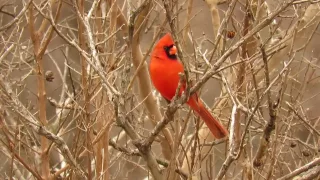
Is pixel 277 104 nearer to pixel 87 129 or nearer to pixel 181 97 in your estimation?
pixel 181 97

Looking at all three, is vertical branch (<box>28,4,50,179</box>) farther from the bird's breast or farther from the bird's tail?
the bird's tail

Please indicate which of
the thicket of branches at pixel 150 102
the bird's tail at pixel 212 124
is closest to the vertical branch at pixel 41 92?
the thicket of branches at pixel 150 102

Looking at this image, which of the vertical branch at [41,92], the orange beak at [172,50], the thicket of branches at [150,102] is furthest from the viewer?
the vertical branch at [41,92]

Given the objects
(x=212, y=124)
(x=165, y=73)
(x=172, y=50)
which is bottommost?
(x=212, y=124)

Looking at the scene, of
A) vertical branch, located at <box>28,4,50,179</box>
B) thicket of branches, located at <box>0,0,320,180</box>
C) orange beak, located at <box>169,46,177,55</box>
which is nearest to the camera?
thicket of branches, located at <box>0,0,320,180</box>

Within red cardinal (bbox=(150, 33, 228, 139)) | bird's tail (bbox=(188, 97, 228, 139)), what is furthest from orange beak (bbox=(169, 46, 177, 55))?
bird's tail (bbox=(188, 97, 228, 139))

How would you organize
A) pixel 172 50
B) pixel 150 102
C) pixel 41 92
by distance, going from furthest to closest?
pixel 150 102, pixel 41 92, pixel 172 50

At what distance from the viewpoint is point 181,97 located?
2799 millimetres

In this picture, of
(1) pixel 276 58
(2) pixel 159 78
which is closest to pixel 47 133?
(2) pixel 159 78

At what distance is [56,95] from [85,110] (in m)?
6.84

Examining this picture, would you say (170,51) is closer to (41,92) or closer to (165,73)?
(165,73)

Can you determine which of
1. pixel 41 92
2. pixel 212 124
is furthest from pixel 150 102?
pixel 212 124

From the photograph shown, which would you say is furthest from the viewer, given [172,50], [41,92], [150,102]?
[150,102]

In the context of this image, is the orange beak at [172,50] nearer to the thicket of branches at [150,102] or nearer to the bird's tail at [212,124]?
the thicket of branches at [150,102]
